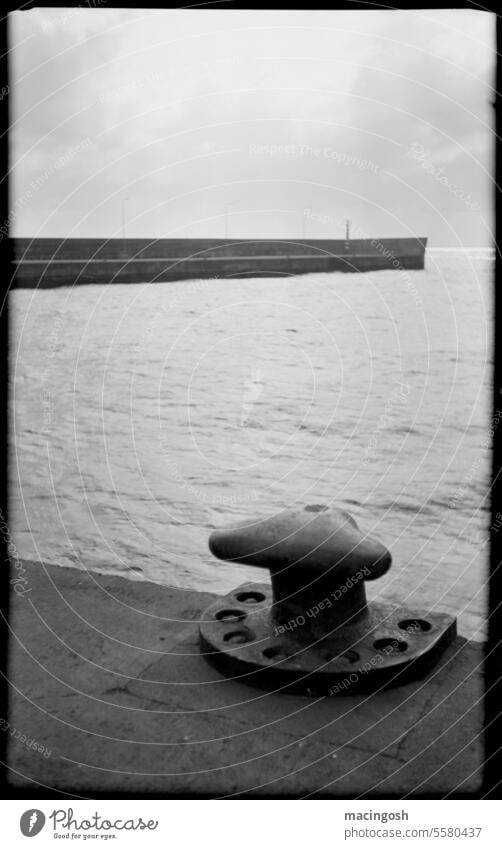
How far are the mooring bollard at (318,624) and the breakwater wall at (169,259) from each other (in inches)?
1084

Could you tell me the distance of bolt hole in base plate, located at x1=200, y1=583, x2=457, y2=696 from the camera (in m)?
1.96

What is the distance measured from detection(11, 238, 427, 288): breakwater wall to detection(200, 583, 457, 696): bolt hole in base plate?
90.2 feet

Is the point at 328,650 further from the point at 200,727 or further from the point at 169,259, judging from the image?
the point at 169,259

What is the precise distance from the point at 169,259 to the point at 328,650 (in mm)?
46072

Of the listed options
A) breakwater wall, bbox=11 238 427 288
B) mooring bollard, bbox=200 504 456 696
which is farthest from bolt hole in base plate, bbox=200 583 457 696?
breakwater wall, bbox=11 238 427 288

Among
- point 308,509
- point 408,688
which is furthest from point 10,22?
point 408,688

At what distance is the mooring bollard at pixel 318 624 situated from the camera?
1980mm

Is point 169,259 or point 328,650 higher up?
point 169,259

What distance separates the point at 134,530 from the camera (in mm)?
4598

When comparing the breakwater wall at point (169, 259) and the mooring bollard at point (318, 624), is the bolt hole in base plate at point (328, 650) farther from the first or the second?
the breakwater wall at point (169, 259)

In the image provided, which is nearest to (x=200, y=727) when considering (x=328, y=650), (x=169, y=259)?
(x=328, y=650)

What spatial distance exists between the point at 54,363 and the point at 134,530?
30.7 feet

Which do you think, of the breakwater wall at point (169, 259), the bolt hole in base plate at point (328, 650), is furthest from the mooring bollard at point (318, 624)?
the breakwater wall at point (169, 259)

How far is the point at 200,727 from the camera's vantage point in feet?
5.98
